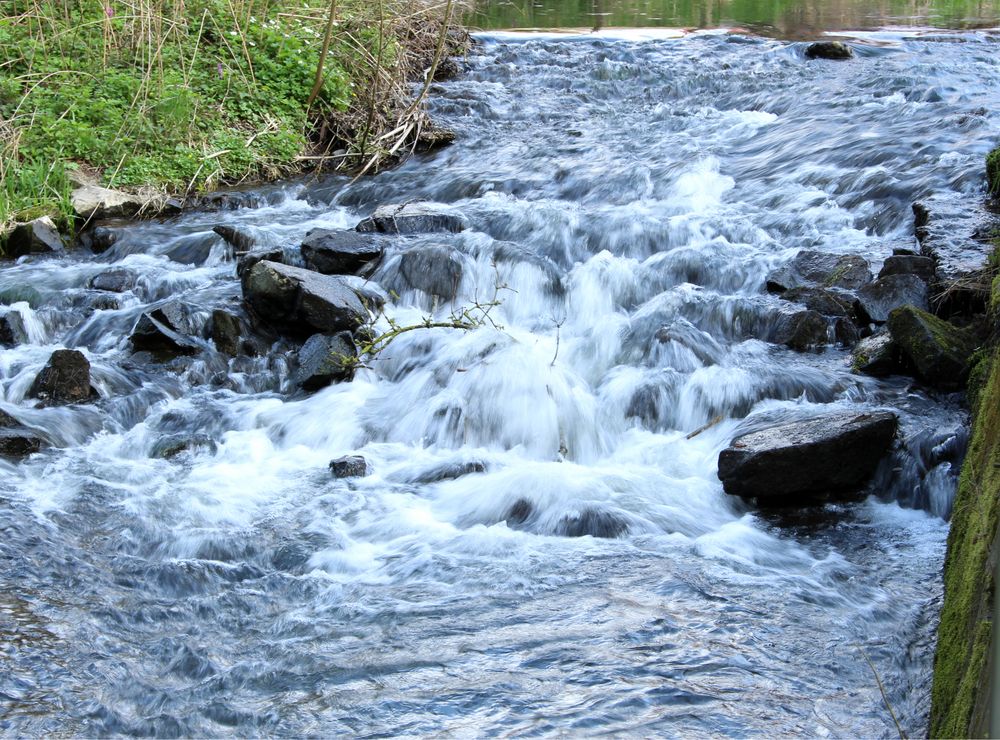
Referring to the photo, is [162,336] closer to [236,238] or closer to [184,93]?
[236,238]

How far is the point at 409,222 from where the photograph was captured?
7992 mm

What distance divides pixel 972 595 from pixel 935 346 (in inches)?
107

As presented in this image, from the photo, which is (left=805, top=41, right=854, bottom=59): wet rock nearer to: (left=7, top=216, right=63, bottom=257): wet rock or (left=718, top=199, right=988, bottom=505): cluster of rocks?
(left=718, top=199, right=988, bottom=505): cluster of rocks

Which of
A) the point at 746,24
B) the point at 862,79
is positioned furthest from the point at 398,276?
the point at 746,24

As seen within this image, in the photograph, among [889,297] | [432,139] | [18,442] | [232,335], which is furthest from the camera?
[432,139]

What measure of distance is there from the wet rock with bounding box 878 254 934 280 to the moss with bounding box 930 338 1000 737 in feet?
7.73

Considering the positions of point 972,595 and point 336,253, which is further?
point 336,253

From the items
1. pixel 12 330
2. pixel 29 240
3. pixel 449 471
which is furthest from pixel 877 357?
pixel 29 240

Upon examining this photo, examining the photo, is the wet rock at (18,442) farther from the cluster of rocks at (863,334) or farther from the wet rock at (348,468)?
the cluster of rocks at (863,334)

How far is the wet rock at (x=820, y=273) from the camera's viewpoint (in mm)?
6445

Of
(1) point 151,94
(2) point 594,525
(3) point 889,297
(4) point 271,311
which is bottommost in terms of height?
(2) point 594,525

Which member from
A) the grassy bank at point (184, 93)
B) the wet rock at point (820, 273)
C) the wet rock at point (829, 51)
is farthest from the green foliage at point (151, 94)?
the wet rock at point (829, 51)

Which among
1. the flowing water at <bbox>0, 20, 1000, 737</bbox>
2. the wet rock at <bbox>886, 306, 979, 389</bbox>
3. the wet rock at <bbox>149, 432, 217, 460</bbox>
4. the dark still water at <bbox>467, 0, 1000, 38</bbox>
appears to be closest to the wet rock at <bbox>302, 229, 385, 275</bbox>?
A: the flowing water at <bbox>0, 20, 1000, 737</bbox>

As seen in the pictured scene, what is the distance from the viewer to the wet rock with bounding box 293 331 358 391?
600cm
